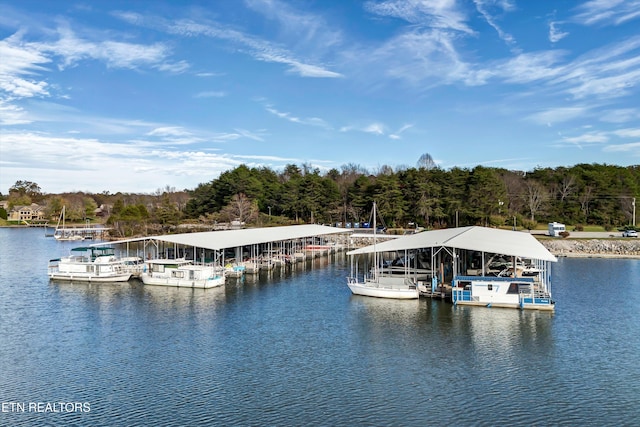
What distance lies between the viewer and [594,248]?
55000 mm

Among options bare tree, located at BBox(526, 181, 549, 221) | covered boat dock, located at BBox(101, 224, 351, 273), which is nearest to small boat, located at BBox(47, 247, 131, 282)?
covered boat dock, located at BBox(101, 224, 351, 273)

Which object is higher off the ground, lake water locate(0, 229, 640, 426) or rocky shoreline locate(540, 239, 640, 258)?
rocky shoreline locate(540, 239, 640, 258)

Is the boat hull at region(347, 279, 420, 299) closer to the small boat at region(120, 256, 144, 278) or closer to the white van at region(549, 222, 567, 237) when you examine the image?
the small boat at region(120, 256, 144, 278)

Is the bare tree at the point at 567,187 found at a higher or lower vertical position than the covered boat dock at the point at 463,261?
higher

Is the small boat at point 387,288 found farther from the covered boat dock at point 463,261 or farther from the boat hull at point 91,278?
the boat hull at point 91,278

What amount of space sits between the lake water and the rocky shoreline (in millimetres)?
22402

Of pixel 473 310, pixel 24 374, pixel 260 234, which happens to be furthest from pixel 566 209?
pixel 24 374

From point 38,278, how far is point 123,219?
44.6 metres

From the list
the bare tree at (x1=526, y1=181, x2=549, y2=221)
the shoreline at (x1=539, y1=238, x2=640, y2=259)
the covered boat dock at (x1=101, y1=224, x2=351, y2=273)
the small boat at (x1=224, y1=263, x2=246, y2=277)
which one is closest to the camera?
the covered boat dock at (x1=101, y1=224, x2=351, y2=273)

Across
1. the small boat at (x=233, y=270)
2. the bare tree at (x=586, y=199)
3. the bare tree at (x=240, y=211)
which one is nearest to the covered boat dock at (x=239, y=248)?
the small boat at (x=233, y=270)

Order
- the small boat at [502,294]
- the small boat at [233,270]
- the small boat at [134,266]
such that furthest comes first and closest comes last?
the small boat at [233,270] < the small boat at [134,266] < the small boat at [502,294]

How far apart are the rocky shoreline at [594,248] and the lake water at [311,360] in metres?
22.4

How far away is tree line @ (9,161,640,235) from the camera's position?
7138 cm

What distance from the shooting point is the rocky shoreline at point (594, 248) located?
5173cm
